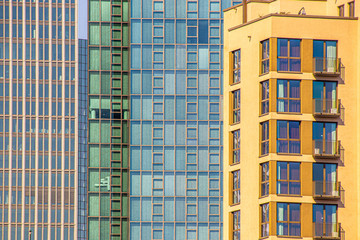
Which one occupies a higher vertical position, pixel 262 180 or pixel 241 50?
pixel 241 50

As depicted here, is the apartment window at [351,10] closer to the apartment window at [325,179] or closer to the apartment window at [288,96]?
the apartment window at [288,96]

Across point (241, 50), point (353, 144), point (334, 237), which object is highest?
point (241, 50)

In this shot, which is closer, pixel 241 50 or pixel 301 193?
pixel 301 193

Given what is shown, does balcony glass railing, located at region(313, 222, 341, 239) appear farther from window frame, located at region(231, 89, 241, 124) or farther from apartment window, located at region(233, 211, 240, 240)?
window frame, located at region(231, 89, 241, 124)

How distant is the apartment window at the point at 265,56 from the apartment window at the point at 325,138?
6368 mm

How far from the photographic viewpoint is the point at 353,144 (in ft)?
381

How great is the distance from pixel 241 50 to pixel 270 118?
8126mm

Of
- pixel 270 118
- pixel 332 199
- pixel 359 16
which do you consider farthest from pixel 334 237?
pixel 359 16

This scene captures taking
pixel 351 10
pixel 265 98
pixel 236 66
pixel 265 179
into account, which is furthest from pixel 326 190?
pixel 351 10

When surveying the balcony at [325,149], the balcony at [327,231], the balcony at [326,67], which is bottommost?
the balcony at [327,231]

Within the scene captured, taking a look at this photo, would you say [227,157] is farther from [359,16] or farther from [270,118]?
[359,16]

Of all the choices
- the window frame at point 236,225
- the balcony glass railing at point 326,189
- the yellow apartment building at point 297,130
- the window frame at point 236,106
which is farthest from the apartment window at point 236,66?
the balcony glass railing at point 326,189

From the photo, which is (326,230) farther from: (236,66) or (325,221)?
(236,66)

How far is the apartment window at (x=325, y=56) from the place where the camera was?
116500 millimetres
